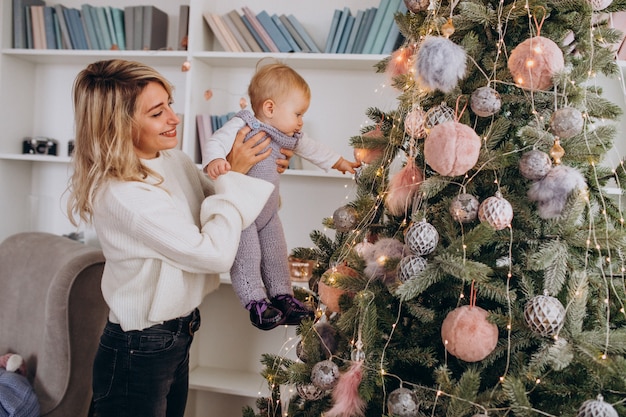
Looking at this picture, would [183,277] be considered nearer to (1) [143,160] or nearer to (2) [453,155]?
(1) [143,160]

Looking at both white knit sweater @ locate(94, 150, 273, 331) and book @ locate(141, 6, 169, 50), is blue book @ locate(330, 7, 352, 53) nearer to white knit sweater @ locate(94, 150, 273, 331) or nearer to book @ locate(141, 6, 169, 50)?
book @ locate(141, 6, 169, 50)

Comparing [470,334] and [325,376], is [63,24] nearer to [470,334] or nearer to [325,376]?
[325,376]

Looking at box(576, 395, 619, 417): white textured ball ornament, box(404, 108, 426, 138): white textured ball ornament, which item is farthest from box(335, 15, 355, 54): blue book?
box(576, 395, 619, 417): white textured ball ornament

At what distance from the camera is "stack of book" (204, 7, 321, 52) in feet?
7.91

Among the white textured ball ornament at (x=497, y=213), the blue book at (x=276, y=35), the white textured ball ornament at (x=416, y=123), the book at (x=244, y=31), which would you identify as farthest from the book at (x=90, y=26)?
the white textured ball ornament at (x=497, y=213)

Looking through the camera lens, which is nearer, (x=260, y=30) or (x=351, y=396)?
(x=351, y=396)

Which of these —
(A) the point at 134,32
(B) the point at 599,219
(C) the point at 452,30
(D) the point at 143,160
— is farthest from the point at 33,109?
(B) the point at 599,219

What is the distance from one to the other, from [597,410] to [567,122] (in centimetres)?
53

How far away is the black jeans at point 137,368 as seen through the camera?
147cm

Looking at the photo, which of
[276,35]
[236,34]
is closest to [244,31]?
[236,34]

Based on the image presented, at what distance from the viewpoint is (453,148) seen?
1.11m

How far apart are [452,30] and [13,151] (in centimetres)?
232

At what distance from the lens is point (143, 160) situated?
61.8 inches

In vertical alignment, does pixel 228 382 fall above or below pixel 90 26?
below
